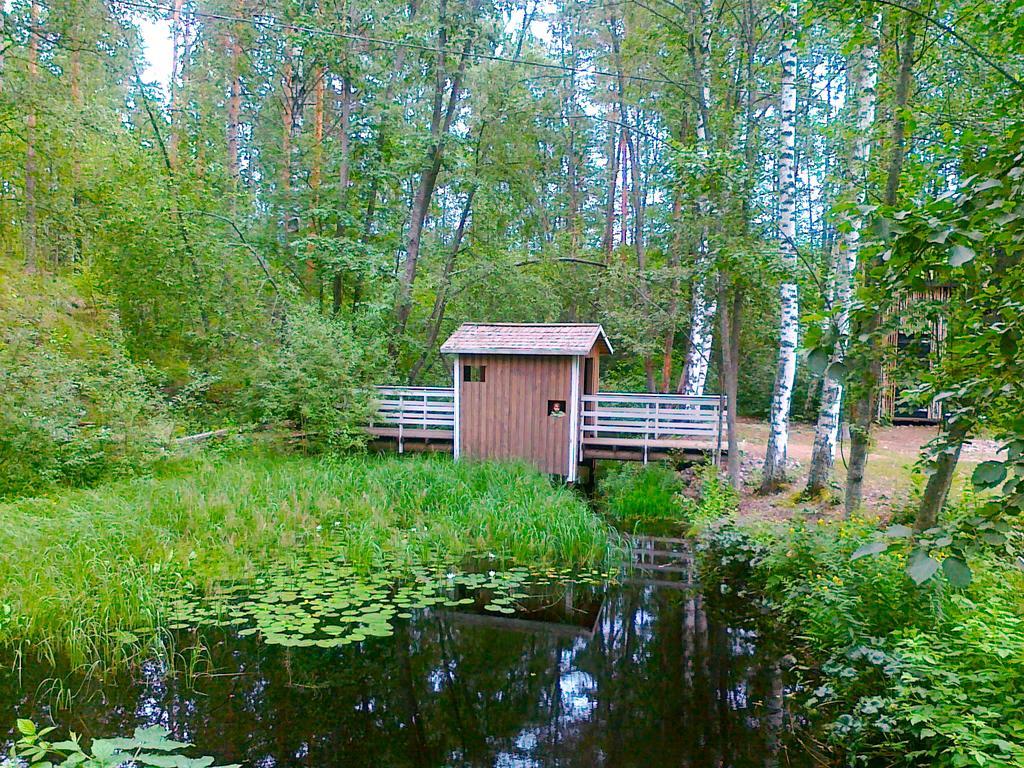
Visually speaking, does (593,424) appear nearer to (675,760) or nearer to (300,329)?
(300,329)

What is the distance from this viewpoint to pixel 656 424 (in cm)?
1062

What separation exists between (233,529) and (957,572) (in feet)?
22.1

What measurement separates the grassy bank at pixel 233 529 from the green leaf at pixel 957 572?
4.97 m

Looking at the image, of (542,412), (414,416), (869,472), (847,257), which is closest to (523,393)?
(542,412)

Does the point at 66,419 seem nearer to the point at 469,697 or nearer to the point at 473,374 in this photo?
the point at 473,374

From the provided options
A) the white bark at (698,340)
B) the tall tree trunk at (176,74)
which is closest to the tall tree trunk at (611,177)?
the white bark at (698,340)

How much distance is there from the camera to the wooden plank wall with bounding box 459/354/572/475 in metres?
10.9

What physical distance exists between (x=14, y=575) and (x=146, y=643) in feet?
4.78

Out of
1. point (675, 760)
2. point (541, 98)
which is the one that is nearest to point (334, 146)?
point (541, 98)

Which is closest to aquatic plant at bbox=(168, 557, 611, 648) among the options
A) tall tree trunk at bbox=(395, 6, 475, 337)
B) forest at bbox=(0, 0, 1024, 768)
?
forest at bbox=(0, 0, 1024, 768)

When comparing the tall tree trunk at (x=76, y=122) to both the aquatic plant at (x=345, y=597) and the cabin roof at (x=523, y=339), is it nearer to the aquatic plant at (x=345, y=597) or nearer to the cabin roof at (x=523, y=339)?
the cabin roof at (x=523, y=339)

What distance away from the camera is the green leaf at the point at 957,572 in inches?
52.8

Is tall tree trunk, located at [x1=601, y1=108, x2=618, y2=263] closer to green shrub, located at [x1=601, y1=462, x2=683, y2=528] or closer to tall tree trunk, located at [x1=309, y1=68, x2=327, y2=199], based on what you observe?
tall tree trunk, located at [x1=309, y1=68, x2=327, y2=199]

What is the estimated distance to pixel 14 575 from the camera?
5.21 metres
